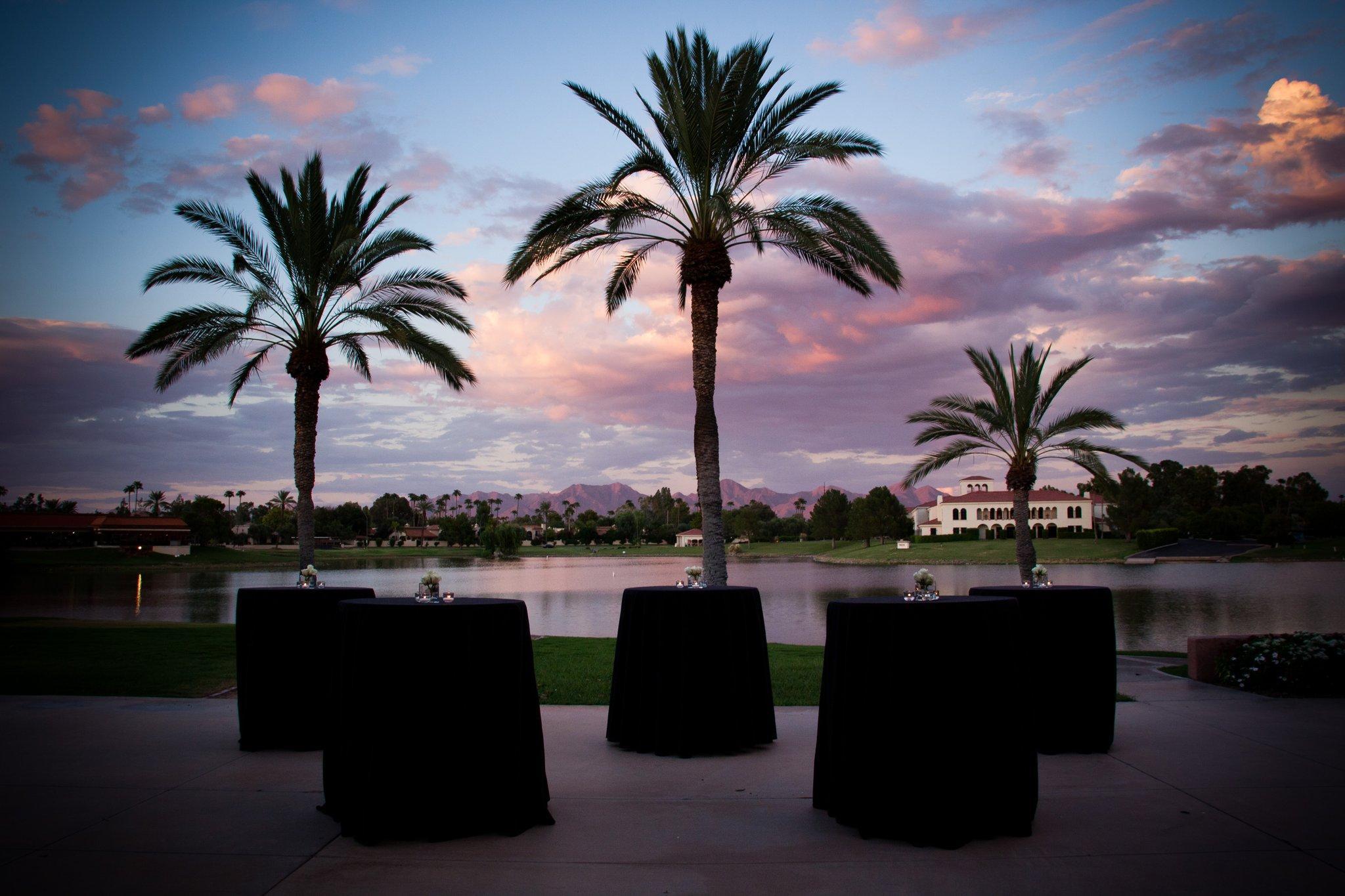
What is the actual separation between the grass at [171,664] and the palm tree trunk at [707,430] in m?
1.92

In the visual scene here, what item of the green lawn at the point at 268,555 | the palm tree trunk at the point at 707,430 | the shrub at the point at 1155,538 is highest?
the palm tree trunk at the point at 707,430

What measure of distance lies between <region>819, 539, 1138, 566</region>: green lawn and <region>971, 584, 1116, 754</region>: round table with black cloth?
65954 millimetres

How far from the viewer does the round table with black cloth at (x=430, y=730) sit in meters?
4.65

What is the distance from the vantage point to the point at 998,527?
9638 centimetres

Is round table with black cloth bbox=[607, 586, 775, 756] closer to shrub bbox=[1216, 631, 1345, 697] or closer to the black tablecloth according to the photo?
the black tablecloth

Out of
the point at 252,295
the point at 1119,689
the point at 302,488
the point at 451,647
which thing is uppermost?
the point at 252,295

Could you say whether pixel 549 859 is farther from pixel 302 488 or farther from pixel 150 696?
pixel 302 488

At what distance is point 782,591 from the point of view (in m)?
39.8

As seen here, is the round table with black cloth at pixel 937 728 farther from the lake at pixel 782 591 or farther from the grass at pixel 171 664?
the lake at pixel 782 591

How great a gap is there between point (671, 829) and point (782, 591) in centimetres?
3568

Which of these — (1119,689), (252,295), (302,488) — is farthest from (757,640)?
(252,295)

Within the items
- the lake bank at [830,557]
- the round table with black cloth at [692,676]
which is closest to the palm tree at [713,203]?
the round table with black cloth at [692,676]

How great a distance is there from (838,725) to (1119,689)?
607 cm

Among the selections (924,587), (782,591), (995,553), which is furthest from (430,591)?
(995,553)
